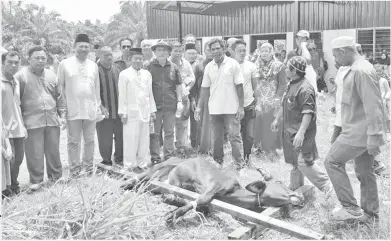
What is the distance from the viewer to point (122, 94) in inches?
226

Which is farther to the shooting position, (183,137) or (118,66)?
(183,137)

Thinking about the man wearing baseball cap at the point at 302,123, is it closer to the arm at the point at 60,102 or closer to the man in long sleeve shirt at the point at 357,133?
the man in long sleeve shirt at the point at 357,133

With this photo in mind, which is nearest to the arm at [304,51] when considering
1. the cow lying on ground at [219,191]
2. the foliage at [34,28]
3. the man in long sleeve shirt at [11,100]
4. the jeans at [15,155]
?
the cow lying on ground at [219,191]

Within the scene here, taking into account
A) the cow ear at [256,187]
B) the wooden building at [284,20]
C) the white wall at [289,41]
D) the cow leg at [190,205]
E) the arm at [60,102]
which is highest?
the wooden building at [284,20]

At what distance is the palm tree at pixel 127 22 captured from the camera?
3706 cm

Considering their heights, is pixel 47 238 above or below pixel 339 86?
below

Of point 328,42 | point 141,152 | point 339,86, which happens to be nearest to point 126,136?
point 141,152

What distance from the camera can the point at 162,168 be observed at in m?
5.02

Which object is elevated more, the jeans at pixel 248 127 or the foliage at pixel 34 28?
the foliage at pixel 34 28

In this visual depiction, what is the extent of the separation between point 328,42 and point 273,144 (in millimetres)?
9711

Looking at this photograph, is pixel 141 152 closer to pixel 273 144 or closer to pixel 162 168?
pixel 162 168

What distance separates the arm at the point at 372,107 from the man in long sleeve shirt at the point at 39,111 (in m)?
3.63

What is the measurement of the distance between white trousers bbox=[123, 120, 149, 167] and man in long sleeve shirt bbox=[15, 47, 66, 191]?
94 cm

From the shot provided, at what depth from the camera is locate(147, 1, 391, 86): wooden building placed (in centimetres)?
1417
